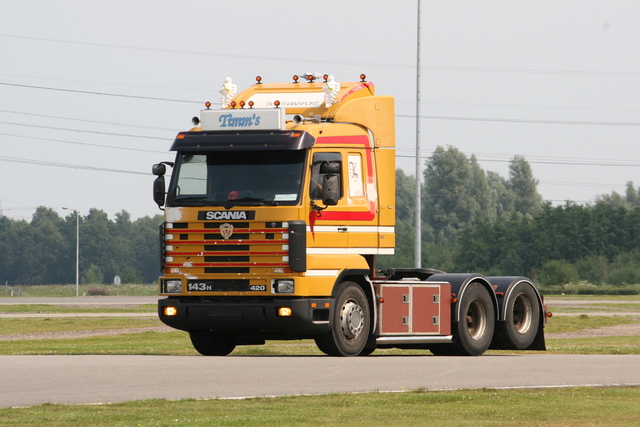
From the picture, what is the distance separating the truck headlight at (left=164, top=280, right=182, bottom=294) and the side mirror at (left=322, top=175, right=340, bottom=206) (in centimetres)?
270

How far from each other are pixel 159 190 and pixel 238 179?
128 cm

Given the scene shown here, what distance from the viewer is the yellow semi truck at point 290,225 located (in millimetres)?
17578

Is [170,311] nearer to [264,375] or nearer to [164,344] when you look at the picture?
[264,375]

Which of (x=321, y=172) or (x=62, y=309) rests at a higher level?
(x=321, y=172)

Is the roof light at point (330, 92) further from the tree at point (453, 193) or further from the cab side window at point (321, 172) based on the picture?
the tree at point (453, 193)

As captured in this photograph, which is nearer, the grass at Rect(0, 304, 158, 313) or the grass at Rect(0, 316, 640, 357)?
the grass at Rect(0, 316, 640, 357)

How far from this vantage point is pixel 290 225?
17359mm

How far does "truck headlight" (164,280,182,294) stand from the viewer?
18.2 m

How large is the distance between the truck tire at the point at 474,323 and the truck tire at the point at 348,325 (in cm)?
210

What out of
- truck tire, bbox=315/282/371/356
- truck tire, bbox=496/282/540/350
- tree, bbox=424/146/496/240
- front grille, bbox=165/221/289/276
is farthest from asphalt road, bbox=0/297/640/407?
tree, bbox=424/146/496/240

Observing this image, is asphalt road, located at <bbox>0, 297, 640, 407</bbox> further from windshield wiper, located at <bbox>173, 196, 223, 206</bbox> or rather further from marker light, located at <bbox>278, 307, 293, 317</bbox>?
windshield wiper, located at <bbox>173, 196, 223, 206</bbox>

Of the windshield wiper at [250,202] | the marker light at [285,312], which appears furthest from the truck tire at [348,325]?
the windshield wiper at [250,202]

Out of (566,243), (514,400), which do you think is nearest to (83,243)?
(566,243)

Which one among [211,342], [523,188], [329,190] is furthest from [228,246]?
[523,188]
